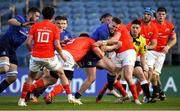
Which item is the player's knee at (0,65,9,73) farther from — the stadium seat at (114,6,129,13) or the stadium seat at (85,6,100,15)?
the stadium seat at (114,6,129,13)

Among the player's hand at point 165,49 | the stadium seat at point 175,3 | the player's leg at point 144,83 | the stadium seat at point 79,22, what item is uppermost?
the stadium seat at point 175,3

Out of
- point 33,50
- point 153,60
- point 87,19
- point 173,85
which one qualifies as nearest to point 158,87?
point 153,60

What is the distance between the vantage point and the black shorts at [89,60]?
1502 centimetres

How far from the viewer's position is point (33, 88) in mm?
15117

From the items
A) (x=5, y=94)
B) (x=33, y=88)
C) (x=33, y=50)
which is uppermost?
(x=33, y=50)

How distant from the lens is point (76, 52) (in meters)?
14.7

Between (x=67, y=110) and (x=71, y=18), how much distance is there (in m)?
12.7

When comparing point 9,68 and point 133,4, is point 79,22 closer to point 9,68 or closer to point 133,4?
point 133,4

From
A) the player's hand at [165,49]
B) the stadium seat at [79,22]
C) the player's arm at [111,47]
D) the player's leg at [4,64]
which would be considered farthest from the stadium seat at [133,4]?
the player's leg at [4,64]

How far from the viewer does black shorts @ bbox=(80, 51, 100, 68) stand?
591 inches

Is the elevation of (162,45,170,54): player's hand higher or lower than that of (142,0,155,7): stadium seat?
lower

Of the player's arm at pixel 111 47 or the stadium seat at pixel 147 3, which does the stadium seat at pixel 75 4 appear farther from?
the player's arm at pixel 111 47

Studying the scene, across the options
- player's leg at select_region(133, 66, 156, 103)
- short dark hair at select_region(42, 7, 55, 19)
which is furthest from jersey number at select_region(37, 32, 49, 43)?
player's leg at select_region(133, 66, 156, 103)

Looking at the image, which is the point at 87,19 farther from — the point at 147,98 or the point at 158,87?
the point at 147,98
